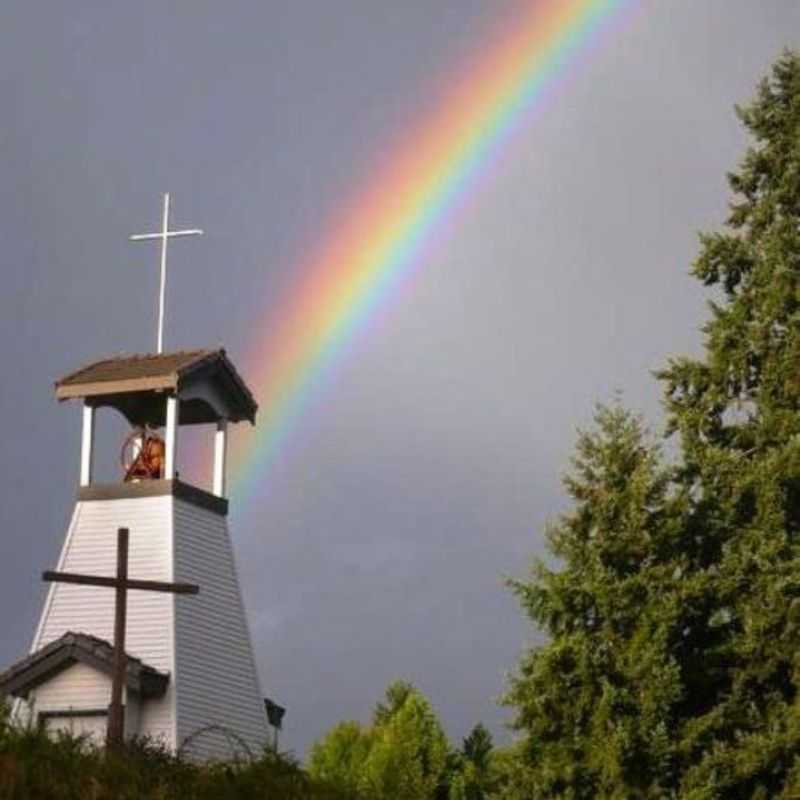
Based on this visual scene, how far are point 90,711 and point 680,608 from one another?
12517 millimetres

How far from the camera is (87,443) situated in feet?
122

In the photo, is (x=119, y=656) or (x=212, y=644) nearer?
(x=119, y=656)

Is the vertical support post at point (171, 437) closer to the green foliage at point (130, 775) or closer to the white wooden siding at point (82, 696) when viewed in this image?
the white wooden siding at point (82, 696)

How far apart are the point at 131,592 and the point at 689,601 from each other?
479 inches

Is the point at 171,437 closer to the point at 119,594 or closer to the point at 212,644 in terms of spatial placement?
the point at 212,644

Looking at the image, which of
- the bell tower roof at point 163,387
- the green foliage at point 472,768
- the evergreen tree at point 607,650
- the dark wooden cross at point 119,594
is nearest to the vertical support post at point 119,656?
the dark wooden cross at point 119,594

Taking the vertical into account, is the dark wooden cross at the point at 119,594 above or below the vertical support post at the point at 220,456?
below

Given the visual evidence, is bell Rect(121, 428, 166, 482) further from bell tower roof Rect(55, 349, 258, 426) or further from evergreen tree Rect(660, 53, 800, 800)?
evergreen tree Rect(660, 53, 800, 800)

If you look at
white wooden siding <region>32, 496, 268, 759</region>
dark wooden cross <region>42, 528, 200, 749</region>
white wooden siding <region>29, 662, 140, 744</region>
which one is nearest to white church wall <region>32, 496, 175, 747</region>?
white wooden siding <region>32, 496, 268, 759</region>

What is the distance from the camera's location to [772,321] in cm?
2986

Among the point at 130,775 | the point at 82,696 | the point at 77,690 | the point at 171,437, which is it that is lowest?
the point at 130,775

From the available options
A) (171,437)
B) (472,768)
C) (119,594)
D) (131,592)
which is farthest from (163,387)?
(472,768)

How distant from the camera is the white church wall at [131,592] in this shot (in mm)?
33750

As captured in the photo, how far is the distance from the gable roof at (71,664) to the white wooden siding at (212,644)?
0.73 meters
